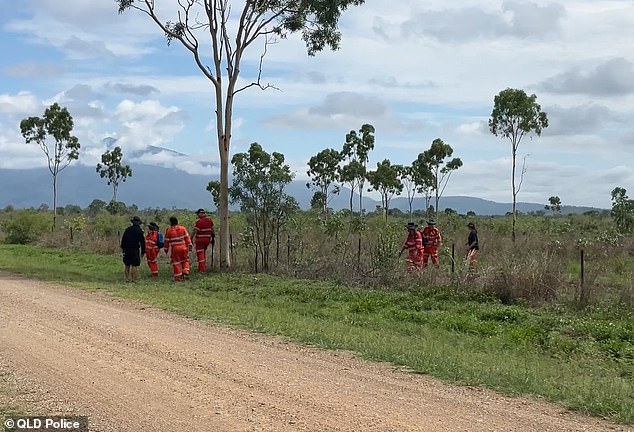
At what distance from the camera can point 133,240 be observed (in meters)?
21.4

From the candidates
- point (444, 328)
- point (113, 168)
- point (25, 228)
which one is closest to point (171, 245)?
point (444, 328)

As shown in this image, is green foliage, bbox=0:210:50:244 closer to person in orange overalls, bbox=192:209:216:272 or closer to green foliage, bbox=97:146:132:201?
person in orange overalls, bbox=192:209:216:272

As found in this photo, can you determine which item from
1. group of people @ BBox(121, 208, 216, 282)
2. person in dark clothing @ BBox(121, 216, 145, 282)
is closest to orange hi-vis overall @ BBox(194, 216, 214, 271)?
group of people @ BBox(121, 208, 216, 282)

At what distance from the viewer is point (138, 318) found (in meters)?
13.6

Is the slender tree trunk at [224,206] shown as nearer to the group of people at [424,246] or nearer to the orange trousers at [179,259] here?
the orange trousers at [179,259]

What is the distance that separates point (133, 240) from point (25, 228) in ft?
72.0

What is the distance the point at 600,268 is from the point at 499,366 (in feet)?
38.0

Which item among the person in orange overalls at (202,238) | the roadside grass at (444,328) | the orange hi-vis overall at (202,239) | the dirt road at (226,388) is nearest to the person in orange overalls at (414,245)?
the roadside grass at (444,328)

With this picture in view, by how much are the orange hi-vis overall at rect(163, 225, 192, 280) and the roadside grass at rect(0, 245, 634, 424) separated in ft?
1.63

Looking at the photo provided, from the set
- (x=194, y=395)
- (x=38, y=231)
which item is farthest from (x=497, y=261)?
(x=38, y=231)

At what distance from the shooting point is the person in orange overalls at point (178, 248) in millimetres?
21969

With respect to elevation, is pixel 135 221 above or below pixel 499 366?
above

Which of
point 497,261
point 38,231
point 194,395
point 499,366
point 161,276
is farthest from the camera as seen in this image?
point 38,231

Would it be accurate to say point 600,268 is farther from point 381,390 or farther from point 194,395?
point 194,395
